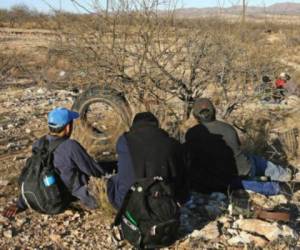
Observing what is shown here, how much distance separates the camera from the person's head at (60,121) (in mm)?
5676

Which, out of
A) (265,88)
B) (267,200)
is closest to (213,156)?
(267,200)

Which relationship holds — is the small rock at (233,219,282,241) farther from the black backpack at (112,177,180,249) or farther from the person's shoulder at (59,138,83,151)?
the person's shoulder at (59,138,83,151)

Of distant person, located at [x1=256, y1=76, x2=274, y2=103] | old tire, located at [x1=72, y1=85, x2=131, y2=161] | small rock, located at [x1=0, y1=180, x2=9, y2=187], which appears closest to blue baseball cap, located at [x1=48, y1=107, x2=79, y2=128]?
small rock, located at [x1=0, y1=180, x2=9, y2=187]

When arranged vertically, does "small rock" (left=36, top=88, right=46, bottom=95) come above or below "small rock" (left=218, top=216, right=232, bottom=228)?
below

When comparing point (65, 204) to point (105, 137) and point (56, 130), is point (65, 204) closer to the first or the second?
point (56, 130)

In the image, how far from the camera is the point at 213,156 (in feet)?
21.0

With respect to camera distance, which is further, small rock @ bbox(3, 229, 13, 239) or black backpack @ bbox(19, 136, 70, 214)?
black backpack @ bbox(19, 136, 70, 214)

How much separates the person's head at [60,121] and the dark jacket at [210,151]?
1.35 meters

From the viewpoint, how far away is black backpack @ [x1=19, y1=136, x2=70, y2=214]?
18.1 ft

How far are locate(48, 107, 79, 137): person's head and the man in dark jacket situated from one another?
72 centimetres

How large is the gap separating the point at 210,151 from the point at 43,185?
186cm

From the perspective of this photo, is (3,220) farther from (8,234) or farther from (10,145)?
(10,145)

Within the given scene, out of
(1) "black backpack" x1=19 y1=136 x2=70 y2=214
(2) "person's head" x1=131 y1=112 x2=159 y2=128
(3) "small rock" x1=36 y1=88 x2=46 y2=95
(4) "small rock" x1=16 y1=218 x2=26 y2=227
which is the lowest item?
(3) "small rock" x1=36 y1=88 x2=46 y2=95

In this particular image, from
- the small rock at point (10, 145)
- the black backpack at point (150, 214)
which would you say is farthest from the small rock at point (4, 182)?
the black backpack at point (150, 214)
